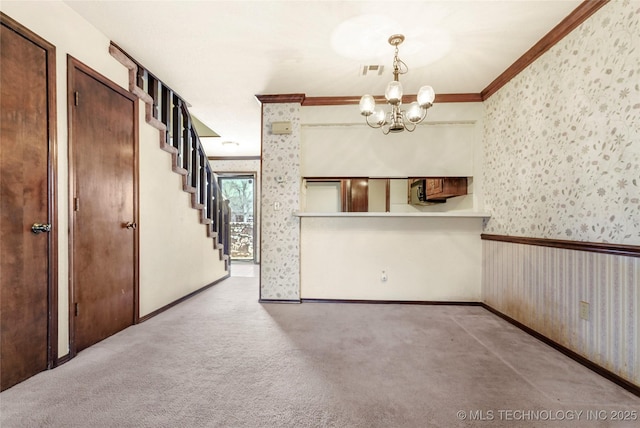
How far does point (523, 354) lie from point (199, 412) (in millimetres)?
2277

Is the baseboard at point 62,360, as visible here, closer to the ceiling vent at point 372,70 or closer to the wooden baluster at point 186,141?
the wooden baluster at point 186,141

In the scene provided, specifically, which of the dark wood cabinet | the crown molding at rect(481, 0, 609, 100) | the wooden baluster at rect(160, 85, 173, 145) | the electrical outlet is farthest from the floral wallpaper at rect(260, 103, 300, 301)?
the electrical outlet

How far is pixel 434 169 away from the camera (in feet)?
11.3

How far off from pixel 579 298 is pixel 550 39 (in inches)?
80.2

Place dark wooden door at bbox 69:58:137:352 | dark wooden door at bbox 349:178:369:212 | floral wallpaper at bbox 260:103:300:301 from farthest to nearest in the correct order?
dark wooden door at bbox 349:178:369:212 < floral wallpaper at bbox 260:103:300:301 < dark wooden door at bbox 69:58:137:352

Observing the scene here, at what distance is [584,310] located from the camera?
1.99 m

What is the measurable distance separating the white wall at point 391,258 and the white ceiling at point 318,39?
161cm

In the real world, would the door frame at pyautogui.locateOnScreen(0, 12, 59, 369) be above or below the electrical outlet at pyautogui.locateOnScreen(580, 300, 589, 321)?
above

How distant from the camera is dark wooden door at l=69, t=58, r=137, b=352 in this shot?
6.84 ft

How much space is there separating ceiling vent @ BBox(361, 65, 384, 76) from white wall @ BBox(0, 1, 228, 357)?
2.26 metres

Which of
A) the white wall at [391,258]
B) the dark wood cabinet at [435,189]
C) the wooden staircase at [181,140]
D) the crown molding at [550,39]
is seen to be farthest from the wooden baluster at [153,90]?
the crown molding at [550,39]

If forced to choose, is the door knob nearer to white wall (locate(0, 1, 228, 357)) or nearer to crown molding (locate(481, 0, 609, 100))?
white wall (locate(0, 1, 228, 357))

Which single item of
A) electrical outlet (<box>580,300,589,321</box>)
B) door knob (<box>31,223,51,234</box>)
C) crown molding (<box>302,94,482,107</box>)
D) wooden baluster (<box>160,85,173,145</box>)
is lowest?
electrical outlet (<box>580,300,589,321</box>)

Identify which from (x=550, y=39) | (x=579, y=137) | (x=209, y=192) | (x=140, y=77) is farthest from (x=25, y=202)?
(x=550, y=39)
